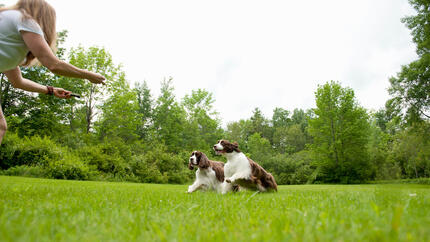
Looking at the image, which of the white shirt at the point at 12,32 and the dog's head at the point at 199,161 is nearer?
the white shirt at the point at 12,32

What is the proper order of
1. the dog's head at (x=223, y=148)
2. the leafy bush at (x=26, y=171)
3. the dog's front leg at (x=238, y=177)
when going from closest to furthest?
the dog's front leg at (x=238, y=177), the dog's head at (x=223, y=148), the leafy bush at (x=26, y=171)

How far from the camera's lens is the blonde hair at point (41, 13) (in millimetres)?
2789

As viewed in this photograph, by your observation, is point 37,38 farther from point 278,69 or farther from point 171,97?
point 171,97

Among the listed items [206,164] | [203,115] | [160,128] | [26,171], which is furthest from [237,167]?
[203,115]

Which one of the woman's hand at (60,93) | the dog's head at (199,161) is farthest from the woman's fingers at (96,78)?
the dog's head at (199,161)

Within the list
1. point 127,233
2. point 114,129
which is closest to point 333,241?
point 127,233

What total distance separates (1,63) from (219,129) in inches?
1597

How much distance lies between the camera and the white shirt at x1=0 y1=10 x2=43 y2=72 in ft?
8.65

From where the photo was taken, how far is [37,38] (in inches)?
106

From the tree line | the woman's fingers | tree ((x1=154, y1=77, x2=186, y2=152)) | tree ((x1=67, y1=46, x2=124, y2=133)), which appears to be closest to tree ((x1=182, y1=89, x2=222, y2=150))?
the tree line

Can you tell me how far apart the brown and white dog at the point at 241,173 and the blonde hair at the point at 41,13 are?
4.47 metres

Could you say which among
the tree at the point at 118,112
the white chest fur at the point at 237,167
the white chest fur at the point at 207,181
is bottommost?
the white chest fur at the point at 207,181

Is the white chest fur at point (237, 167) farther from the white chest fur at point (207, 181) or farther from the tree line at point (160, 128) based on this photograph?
the tree line at point (160, 128)

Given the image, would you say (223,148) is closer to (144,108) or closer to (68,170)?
(68,170)
